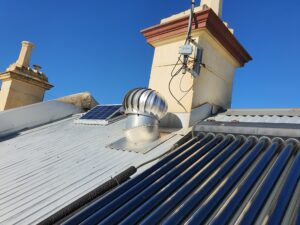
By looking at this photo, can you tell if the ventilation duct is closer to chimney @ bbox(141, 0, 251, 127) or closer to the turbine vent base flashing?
the turbine vent base flashing

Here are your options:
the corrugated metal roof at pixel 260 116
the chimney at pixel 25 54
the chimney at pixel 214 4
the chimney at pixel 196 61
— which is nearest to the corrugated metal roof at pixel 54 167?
the chimney at pixel 196 61

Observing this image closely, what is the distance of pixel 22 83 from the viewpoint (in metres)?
12.4

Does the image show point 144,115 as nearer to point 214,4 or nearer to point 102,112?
point 214,4

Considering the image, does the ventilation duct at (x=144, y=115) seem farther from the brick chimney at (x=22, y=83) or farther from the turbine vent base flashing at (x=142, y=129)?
the brick chimney at (x=22, y=83)

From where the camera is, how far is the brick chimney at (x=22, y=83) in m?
12.1

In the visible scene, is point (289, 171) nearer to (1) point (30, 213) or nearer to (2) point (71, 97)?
(1) point (30, 213)

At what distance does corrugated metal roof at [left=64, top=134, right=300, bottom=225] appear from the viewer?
267cm

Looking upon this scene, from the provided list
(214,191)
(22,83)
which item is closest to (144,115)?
(214,191)

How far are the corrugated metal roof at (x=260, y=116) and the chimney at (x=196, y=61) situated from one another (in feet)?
1.85

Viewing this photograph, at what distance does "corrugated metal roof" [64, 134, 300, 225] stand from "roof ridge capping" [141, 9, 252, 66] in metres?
3.42

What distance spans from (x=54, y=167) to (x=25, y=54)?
9.07 meters

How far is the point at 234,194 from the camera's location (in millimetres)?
2979

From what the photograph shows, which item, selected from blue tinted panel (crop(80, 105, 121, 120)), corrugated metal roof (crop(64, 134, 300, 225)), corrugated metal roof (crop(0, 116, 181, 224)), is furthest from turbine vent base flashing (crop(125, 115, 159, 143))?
blue tinted panel (crop(80, 105, 121, 120))

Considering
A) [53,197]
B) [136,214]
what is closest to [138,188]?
[136,214]
